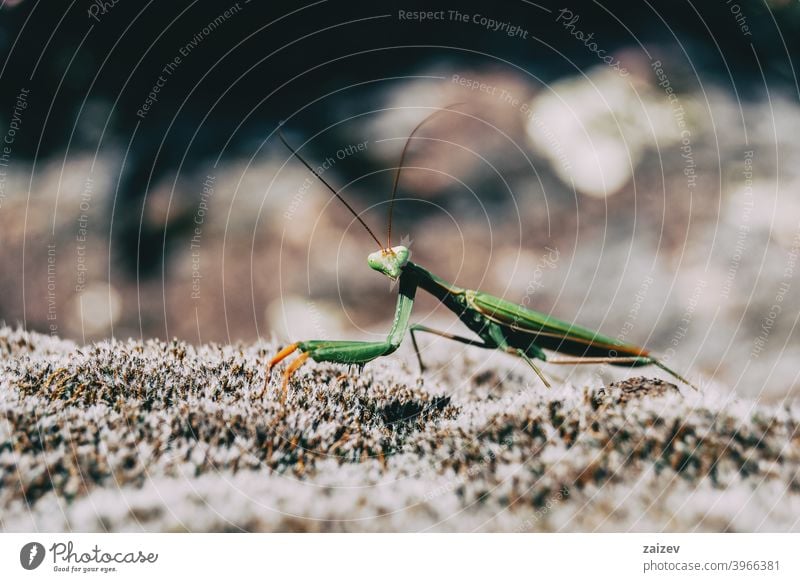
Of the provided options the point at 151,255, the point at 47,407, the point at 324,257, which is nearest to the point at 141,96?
the point at 151,255

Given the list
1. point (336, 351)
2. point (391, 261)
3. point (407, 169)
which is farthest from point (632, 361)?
point (407, 169)

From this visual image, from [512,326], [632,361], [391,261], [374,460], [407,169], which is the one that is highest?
[407,169]

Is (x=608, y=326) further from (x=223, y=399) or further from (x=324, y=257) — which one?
(x=223, y=399)

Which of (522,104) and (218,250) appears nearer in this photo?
(522,104)

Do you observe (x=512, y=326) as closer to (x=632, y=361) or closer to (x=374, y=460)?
(x=632, y=361)

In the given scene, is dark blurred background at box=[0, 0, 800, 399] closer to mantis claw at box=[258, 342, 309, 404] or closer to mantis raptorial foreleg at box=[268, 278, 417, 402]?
mantis raptorial foreleg at box=[268, 278, 417, 402]
